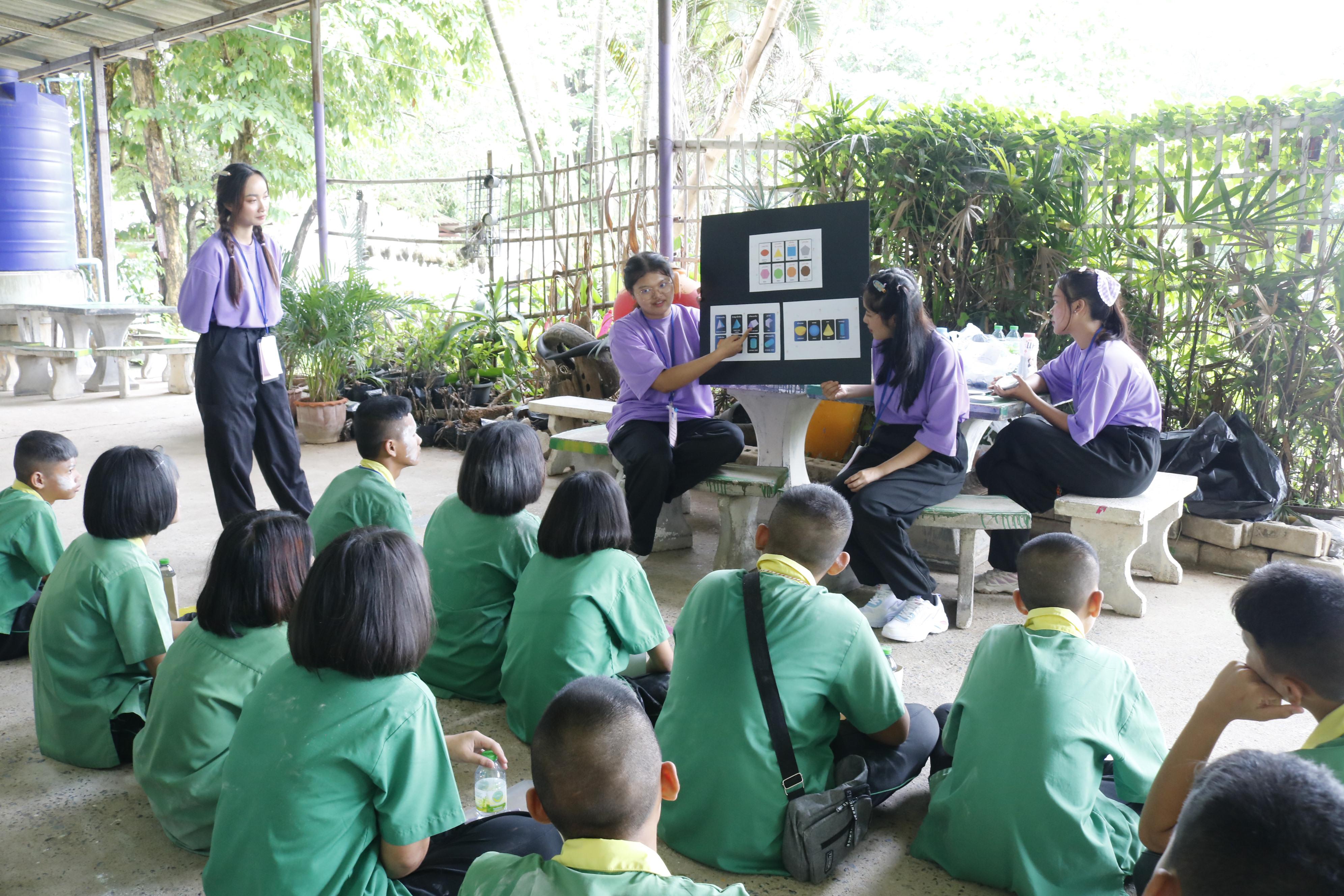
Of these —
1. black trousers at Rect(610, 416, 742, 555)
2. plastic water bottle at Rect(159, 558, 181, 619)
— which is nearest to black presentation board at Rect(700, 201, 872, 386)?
black trousers at Rect(610, 416, 742, 555)

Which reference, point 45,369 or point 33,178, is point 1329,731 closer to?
point 45,369

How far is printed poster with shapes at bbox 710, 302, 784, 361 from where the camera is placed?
4.75 m

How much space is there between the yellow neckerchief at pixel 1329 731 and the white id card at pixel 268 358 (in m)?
4.24

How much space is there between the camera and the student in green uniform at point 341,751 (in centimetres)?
188

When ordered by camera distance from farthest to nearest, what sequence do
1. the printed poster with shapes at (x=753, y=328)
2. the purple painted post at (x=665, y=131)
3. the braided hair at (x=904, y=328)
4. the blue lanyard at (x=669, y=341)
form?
the purple painted post at (x=665, y=131) → the blue lanyard at (x=669, y=341) → the printed poster with shapes at (x=753, y=328) → the braided hair at (x=904, y=328)

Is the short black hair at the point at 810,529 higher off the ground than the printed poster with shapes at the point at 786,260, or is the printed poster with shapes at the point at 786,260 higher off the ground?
the printed poster with shapes at the point at 786,260

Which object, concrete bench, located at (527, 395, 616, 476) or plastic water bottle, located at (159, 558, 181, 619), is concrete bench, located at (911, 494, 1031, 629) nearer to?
concrete bench, located at (527, 395, 616, 476)

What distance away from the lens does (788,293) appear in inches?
185

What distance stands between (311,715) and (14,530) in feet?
7.36

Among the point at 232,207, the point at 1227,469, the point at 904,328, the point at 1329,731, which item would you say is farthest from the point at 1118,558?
the point at 232,207

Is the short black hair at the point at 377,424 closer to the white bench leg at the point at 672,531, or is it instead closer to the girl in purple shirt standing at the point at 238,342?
the girl in purple shirt standing at the point at 238,342

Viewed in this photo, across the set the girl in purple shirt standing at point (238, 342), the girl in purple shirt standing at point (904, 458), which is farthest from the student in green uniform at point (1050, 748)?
the girl in purple shirt standing at point (238, 342)

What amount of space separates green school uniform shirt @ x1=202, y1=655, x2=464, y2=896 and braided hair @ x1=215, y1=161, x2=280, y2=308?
3079 millimetres

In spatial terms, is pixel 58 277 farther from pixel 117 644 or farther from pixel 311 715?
→ pixel 311 715
